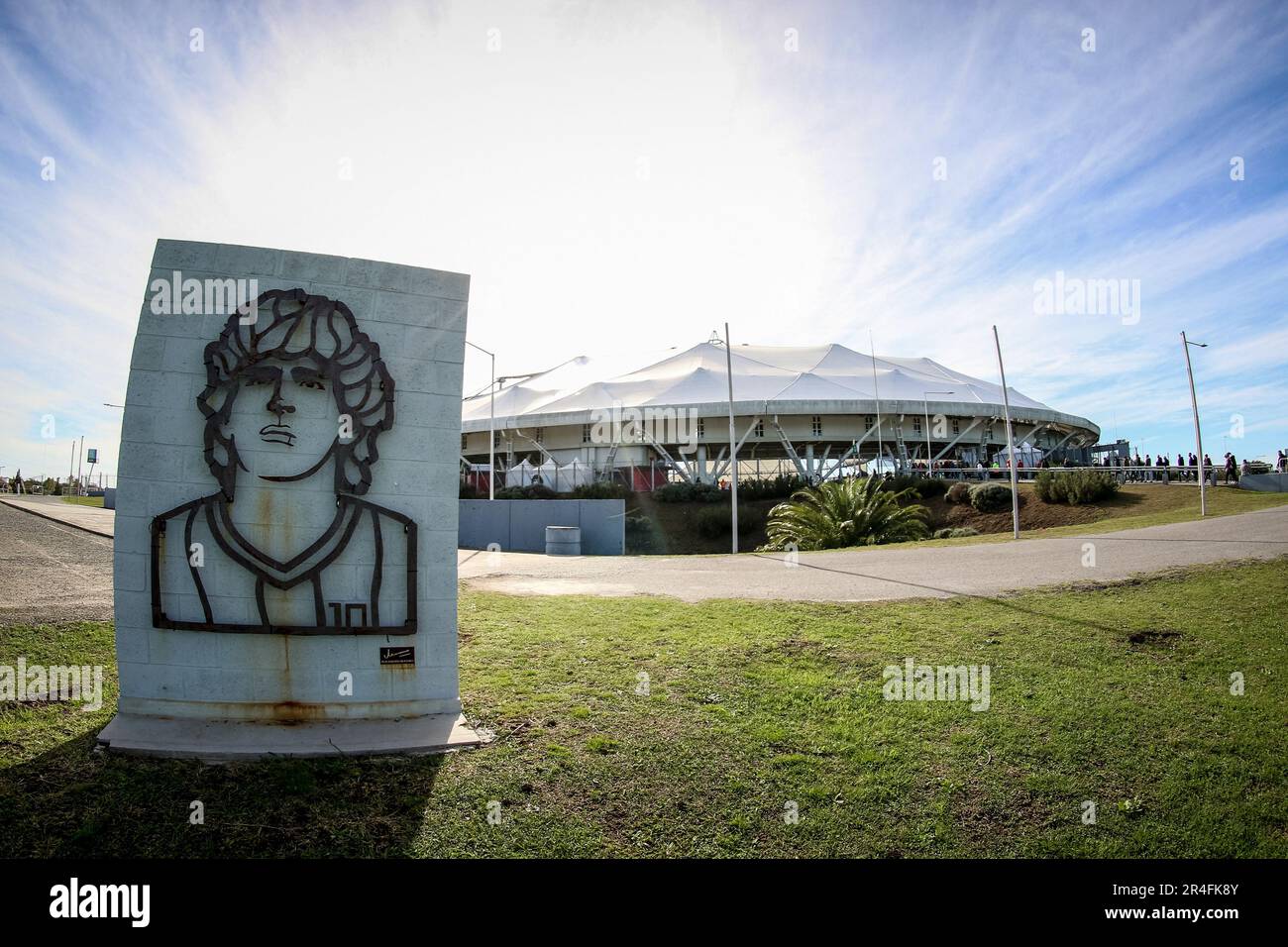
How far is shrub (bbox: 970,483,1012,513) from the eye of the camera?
27922 millimetres

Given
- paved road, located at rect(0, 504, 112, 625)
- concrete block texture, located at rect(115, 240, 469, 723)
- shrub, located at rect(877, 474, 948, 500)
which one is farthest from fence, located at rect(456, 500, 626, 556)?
concrete block texture, located at rect(115, 240, 469, 723)

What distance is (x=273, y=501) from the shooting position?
234 inches

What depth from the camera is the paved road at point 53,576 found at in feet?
27.9

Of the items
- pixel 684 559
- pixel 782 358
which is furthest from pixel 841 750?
pixel 782 358

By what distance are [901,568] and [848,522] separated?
873 cm

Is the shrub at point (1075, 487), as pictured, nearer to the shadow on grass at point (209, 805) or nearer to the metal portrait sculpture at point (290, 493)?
the metal portrait sculpture at point (290, 493)

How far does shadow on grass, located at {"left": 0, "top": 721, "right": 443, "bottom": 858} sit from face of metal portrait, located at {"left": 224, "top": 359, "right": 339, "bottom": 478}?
237 centimetres

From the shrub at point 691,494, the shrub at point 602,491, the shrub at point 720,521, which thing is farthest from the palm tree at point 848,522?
the shrub at point 602,491

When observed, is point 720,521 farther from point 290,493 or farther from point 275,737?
point 275,737

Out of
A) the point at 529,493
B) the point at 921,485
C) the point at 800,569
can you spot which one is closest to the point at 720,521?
the point at 921,485

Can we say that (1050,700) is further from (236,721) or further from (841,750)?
(236,721)

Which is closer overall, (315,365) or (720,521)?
(315,365)

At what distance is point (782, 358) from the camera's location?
2132 inches
